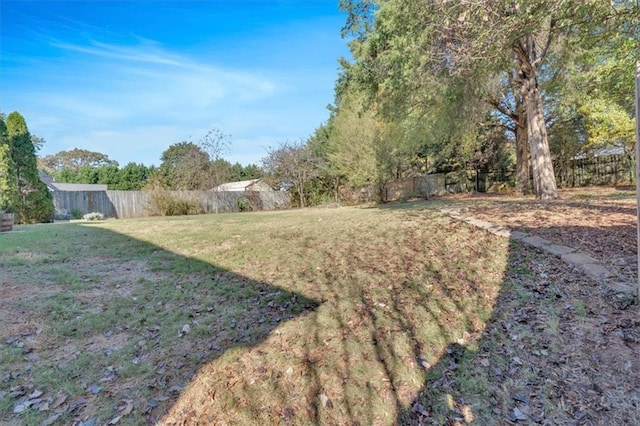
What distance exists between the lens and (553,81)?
1088cm

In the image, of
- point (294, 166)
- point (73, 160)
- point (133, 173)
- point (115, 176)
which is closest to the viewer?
point (294, 166)

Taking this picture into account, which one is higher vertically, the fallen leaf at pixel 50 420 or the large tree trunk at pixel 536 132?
the large tree trunk at pixel 536 132

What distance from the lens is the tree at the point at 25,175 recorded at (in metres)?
11.1

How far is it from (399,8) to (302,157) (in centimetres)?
1212

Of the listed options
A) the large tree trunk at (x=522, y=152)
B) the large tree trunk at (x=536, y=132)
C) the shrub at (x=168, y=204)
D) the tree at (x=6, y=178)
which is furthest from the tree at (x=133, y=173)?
the large tree trunk at (x=536, y=132)

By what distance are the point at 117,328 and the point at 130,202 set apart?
49.1ft

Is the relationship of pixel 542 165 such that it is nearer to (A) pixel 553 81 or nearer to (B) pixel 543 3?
(A) pixel 553 81

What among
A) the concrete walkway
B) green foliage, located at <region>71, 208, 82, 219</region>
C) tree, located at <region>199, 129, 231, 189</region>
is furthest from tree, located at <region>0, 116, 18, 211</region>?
the concrete walkway

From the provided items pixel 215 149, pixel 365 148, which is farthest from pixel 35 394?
pixel 215 149

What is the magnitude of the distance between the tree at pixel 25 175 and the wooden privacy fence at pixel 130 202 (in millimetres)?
2625

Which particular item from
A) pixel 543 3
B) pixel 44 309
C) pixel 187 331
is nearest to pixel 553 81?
pixel 543 3

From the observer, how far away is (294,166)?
61.3 ft

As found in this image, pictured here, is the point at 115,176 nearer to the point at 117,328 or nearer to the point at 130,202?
the point at 130,202

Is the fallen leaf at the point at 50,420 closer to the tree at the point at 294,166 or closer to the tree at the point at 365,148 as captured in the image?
the tree at the point at 365,148
